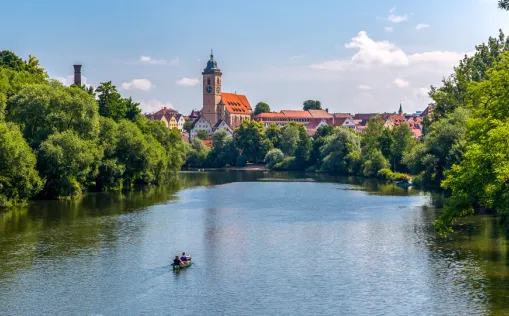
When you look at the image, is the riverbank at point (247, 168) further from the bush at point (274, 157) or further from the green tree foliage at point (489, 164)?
the green tree foliage at point (489, 164)

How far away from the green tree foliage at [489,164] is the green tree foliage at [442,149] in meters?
26.2

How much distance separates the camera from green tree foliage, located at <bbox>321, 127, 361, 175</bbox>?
10856 centimetres

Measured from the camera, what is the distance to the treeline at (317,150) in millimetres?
100812

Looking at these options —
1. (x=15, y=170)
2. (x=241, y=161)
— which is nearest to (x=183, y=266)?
(x=15, y=170)

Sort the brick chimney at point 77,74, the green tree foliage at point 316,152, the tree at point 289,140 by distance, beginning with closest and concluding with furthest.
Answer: the brick chimney at point 77,74
the green tree foliage at point 316,152
the tree at point 289,140

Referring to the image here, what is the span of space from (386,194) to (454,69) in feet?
71.8

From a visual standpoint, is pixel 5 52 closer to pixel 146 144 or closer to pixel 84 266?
pixel 146 144

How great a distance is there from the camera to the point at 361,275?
112ft

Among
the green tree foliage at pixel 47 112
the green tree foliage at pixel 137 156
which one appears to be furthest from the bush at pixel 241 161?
the green tree foliage at pixel 47 112

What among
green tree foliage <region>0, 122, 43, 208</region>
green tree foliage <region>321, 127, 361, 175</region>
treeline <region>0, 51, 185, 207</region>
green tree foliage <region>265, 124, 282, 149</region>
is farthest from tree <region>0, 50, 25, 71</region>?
green tree foliage <region>265, 124, 282, 149</region>

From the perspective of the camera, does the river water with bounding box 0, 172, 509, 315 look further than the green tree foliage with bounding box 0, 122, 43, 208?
No

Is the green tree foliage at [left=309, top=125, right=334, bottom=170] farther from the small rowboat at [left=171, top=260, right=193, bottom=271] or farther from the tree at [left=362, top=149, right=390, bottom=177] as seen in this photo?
the small rowboat at [left=171, top=260, right=193, bottom=271]

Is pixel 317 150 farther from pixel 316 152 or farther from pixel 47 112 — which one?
pixel 47 112

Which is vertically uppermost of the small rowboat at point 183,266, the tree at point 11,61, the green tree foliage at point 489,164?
the tree at point 11,61
